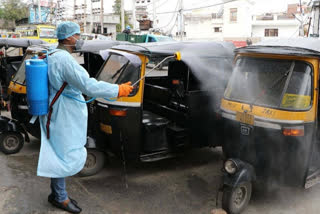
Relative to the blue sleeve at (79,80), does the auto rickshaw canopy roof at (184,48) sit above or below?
above

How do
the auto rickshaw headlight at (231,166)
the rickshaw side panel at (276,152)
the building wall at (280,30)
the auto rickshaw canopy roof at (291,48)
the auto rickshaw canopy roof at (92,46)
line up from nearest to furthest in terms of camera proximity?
1. the auto rickshaw canopy roof at (291,48)
2. the rickshaw side panel at (276,152)
3. the auto rickshaw headlight at (231,166)
4. the auto rickshaw canopy roof at (92,46)
5. the building wall at (280,30)

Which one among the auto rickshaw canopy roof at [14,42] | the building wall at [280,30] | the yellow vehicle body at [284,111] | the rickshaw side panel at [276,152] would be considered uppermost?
the building wall at [280,30]

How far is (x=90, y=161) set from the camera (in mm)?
5086

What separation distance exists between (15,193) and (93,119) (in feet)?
5.24

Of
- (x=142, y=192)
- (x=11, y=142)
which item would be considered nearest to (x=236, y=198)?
(x=142, y=192)

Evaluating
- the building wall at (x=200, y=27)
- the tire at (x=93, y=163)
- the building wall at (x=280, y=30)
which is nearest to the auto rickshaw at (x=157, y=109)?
the tire at (x=93, y=163)

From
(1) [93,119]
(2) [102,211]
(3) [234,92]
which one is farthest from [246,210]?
(1) [93,119]

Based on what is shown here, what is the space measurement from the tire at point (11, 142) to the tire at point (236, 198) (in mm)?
4066

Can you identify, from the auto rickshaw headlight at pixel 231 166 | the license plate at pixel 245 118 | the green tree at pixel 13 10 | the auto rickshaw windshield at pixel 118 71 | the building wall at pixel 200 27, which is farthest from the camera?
the green tree at pixel 13 10

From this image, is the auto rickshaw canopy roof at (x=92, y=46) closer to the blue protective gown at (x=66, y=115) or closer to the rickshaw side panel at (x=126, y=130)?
the rickshaw side panel at (x=126, y=130)

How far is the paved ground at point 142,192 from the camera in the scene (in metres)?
4.13

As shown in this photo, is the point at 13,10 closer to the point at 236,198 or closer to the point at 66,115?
the point at 66,115

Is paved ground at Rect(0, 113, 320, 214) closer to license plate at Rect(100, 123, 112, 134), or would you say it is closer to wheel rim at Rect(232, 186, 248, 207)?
wheel rim at Rect(232, 186, 248, 207)

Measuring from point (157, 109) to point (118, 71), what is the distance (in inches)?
50.5
